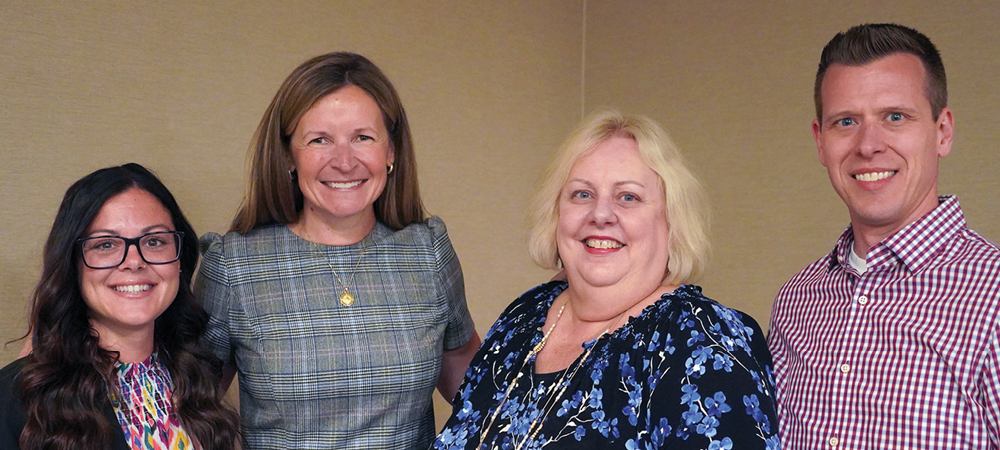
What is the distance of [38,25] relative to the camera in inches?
103

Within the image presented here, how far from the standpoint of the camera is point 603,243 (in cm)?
196

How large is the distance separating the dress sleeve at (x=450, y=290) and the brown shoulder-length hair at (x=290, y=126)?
0.27 meters

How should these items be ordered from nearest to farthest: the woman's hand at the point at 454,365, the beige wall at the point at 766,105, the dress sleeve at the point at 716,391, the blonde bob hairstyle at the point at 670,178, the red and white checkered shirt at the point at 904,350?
the dress sleeve at the point at 716,391 → the red and white checkered shirt at the point at 904,350 → the blonde bob hairstyle at the point at 670,178 → the woman's hand at the point at 454,365 → the beige wall at the point at 766,105

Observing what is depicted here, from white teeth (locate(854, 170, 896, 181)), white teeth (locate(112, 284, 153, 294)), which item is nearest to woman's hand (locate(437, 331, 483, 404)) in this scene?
white teeth (locate(112, 284, 153, 294))

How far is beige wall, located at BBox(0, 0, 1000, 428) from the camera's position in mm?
2662

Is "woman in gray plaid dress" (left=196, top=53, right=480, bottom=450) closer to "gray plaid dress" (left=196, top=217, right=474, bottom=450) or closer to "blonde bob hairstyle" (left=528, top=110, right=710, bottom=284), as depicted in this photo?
"gray plaid dress" (left=196, top=217, right=474, bottom=450)

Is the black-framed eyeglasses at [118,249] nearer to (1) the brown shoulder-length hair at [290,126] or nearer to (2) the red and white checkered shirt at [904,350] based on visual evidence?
(1) the brown shoulder-length hair at [290,126]

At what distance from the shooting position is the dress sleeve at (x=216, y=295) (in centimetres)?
225

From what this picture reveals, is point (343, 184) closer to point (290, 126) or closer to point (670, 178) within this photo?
point (290, 126)

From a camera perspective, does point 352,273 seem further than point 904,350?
Yes

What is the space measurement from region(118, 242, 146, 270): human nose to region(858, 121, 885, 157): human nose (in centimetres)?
163

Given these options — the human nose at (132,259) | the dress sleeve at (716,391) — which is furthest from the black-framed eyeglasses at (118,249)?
the dress sleeve at (716,391)

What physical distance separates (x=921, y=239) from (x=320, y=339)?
1.47 metres

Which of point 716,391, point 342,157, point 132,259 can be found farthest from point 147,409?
point 716,391
